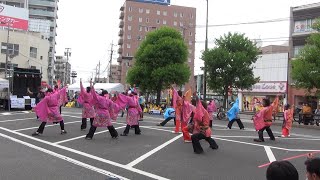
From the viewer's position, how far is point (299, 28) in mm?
47250

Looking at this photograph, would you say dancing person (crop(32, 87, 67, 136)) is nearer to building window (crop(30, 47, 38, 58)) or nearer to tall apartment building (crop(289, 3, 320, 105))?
tall apartment building (crop(289, 3, 320, 105))

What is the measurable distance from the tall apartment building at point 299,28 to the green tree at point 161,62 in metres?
12.9

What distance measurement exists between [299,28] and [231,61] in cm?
1541

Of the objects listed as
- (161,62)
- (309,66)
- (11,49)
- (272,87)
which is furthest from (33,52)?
(309,66)

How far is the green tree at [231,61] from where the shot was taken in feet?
117

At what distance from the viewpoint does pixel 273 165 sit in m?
3.53

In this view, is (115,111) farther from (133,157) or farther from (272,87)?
(272,87)

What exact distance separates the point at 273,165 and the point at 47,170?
6.45 meters

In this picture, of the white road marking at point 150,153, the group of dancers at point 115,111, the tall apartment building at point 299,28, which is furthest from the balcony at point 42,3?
the white road marking at point 150,153

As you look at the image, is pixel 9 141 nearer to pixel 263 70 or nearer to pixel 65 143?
pixel 65 143

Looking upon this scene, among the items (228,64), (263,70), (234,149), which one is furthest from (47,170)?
(263,70)

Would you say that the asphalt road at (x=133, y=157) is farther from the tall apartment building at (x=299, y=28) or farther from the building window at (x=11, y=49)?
the building window at (x=11, y=49)

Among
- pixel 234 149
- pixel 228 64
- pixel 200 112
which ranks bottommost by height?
pixel 234 149

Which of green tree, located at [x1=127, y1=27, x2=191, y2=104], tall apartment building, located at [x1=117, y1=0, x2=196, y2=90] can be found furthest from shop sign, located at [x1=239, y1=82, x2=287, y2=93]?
tall apartment building, located at [x1=117, y1=0, x2=196, y2=90]
